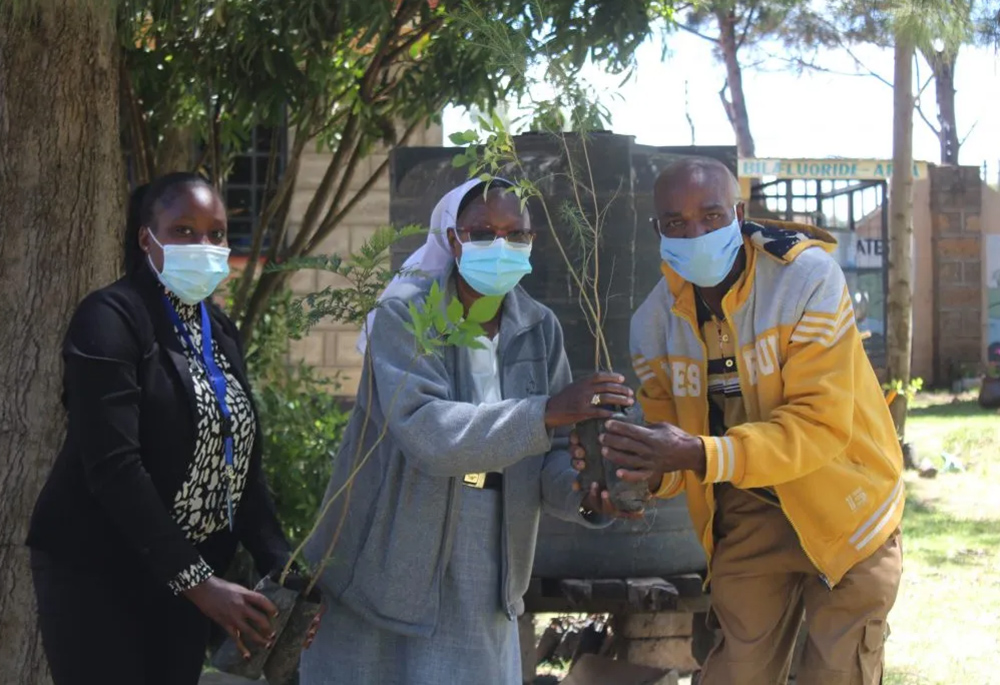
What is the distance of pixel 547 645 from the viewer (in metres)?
5.62

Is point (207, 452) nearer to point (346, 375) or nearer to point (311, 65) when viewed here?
point (311, 65)

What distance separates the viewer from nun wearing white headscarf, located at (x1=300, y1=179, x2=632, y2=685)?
9.62 ft

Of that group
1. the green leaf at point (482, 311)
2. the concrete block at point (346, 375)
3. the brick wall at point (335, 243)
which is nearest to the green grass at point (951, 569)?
the green leaf at point (482, 311)

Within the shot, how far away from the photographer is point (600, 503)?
2908mm

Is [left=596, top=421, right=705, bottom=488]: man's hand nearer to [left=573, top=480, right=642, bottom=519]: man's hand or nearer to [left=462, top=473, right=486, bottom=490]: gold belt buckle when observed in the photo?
[left=573, top=480, right=642, bottom=519]: man's hand

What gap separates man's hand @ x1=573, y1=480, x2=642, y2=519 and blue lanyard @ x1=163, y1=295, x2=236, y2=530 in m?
0.80

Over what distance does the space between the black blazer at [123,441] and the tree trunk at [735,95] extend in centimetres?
Result: 1671

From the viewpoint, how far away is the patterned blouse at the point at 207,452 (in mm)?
2812

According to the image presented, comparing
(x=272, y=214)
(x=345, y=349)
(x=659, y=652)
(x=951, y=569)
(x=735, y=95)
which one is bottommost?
(x=951, y=569)

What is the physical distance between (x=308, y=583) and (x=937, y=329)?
17.8m

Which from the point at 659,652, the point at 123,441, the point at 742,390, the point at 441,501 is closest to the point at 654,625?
the point at 659,652

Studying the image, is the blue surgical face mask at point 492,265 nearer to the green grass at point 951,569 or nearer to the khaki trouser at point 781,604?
the khaki trouser at point 781,604

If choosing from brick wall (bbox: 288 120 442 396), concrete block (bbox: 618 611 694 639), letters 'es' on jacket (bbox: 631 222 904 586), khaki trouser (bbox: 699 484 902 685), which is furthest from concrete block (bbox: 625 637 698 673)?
brick wall (bbox: 288 120 442 396)

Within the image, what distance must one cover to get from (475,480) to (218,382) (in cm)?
65
